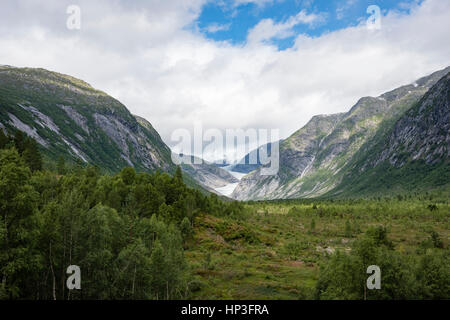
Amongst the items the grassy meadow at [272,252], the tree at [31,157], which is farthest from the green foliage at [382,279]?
the tree at [31,157]

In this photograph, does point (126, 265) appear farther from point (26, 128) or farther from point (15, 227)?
point (26, 128)

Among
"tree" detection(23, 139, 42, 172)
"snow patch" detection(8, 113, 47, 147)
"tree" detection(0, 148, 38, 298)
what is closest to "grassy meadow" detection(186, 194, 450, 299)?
"tree" detection(0, 148, 38, 298)

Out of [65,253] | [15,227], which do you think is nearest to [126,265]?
→ [65,253]

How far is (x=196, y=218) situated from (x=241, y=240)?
14818 mm

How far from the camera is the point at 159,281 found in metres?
29.0

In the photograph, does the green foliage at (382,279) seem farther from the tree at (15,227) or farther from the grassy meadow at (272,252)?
the tree at (15,227)

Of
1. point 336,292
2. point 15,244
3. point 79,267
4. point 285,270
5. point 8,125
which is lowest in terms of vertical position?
point 285,270

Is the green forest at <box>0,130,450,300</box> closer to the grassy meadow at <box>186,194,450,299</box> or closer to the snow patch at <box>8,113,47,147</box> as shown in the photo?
the grassy meadow at <box>186,194,450,299</box>

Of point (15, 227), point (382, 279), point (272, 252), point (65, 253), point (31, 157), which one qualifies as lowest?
point (272, 252)

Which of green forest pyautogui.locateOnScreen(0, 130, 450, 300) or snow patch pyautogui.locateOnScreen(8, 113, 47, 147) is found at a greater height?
snow patch pyautogui.locateOnScreen(8, 113, 47, 147)

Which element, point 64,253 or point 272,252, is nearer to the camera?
point 64,253

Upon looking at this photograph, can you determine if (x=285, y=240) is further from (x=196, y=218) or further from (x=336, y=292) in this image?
(x=336, y=292)

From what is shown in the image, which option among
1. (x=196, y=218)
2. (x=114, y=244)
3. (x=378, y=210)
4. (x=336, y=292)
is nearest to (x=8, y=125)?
(x=196, y=218)

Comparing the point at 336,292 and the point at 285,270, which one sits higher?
the point at 336,292
